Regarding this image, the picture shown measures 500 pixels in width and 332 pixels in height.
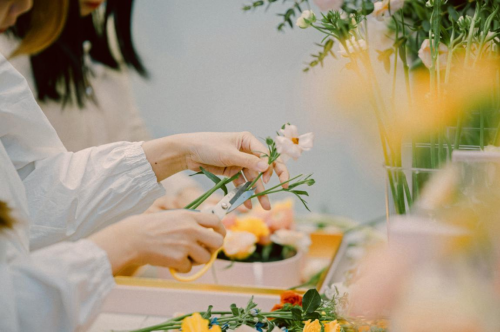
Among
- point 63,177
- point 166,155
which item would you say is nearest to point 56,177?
point 63,177

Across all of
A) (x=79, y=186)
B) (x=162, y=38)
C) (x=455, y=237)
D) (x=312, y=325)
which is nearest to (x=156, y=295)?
(x=79, y=186)

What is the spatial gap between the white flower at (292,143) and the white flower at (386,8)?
18 cm

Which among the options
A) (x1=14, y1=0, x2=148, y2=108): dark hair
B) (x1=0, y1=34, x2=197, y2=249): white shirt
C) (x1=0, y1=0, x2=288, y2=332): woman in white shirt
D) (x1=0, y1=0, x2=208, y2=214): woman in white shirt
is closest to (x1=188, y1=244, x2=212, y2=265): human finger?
(x1=0, y1=0, x2=288, y2=332): woman in white shirt

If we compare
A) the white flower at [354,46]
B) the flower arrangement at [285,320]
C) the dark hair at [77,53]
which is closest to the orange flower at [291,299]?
the flower arrangement at [285,320]

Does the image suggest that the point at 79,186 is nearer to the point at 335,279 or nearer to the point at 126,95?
the point at 335,279

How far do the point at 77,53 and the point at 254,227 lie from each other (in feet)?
2.49

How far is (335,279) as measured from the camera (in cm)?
94

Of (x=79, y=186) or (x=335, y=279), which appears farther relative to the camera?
(x=335, y=279)

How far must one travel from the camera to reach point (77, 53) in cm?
138

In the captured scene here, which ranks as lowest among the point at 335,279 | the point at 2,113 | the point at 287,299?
the point at 335,279

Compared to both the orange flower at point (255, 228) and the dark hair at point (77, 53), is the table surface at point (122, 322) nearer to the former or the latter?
the orange flower at point (255, 228)

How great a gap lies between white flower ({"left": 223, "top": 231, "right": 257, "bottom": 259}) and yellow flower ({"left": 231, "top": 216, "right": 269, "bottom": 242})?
3 centimetres

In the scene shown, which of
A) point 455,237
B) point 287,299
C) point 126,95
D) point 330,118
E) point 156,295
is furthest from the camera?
point 126,95

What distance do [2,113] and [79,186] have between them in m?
0.15
